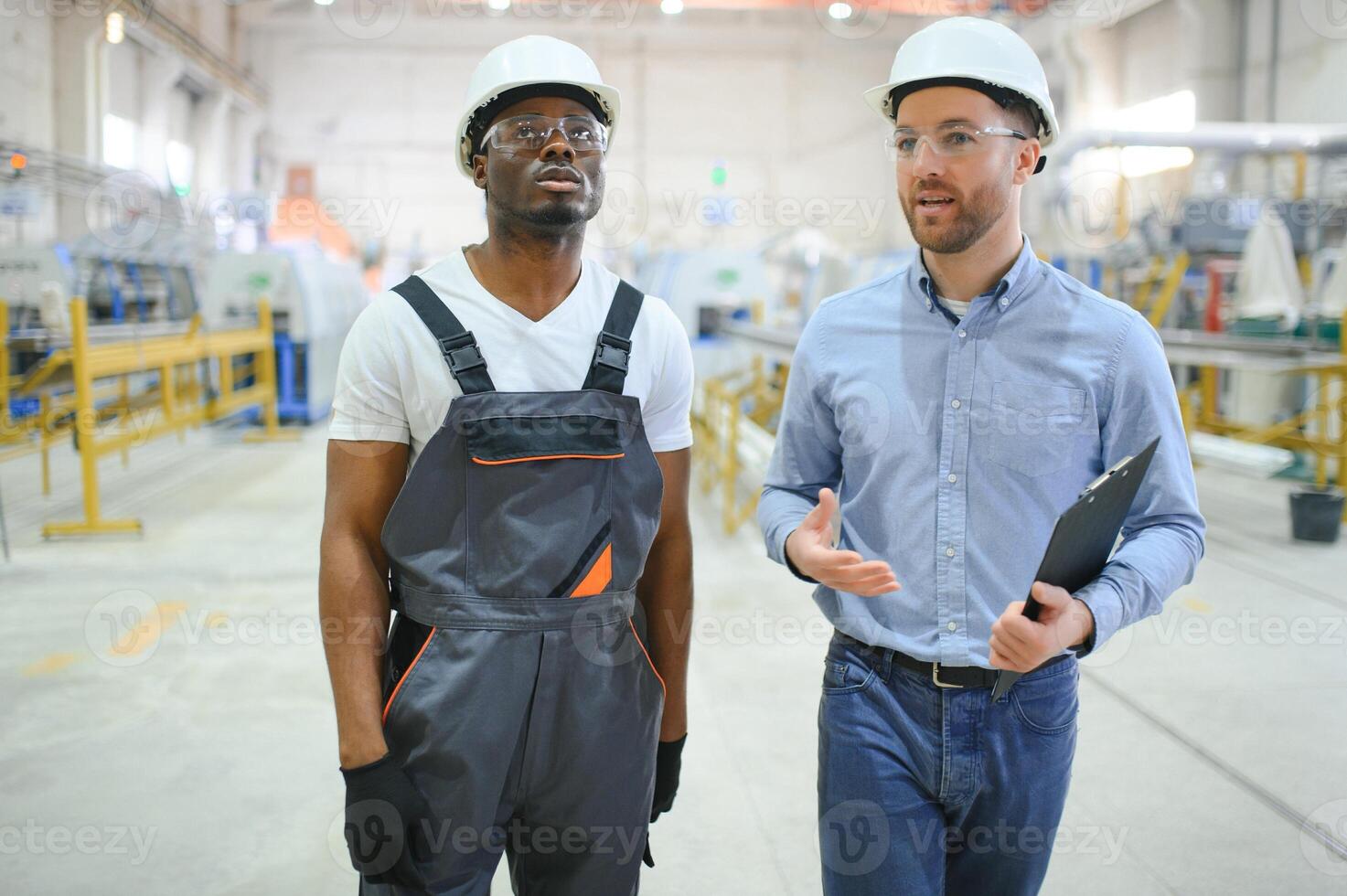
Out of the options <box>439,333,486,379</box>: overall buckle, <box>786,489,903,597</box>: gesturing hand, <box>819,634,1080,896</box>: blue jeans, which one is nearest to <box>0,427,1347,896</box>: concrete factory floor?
<box>819,634,1080,896</box>: blue jeans

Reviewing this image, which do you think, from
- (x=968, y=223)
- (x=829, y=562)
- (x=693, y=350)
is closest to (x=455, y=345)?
(x=829, y=562)

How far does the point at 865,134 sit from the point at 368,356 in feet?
67.5

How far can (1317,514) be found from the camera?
6223 mm

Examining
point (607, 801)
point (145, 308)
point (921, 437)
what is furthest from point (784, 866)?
point (145, 308)

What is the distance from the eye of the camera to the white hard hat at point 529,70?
4.91 ft

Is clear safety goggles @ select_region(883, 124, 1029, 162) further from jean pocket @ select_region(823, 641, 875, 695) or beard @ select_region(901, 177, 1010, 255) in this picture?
jean pocket @ select_region(823, 641, 875, 695)

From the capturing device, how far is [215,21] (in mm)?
17844

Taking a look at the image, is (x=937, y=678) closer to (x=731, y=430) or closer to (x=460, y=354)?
(x=460, y=354)

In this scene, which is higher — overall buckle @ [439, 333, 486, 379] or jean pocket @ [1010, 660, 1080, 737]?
overall buckle @ [439, 333, 486, 379]

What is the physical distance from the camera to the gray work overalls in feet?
4.55

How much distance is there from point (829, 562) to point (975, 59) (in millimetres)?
725

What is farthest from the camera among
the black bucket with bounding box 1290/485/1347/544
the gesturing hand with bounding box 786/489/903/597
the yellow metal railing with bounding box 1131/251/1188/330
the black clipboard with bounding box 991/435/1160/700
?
the yellow metal railing with bounding box 1131/251/1188/330

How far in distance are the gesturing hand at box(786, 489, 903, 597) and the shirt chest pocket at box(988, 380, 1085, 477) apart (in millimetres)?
253

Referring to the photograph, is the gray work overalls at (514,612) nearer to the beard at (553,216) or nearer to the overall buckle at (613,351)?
the overall buckle at (613,351)
